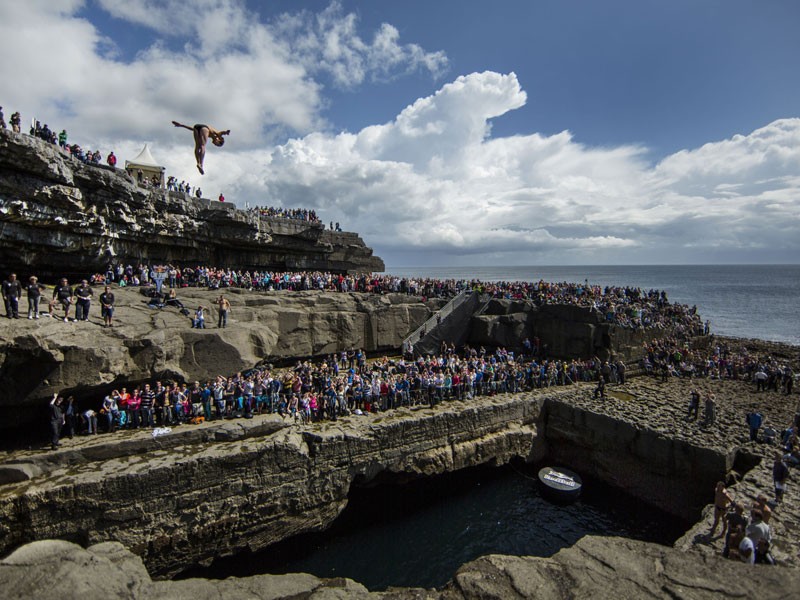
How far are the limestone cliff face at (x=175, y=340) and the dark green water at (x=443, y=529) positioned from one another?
7.10 metres

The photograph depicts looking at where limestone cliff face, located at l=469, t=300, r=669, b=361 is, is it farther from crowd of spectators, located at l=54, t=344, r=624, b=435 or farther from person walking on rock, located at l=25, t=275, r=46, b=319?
person walking on rock, located at l=25, t=275, r=46, b=319

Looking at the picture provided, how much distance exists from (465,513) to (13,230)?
2154cm

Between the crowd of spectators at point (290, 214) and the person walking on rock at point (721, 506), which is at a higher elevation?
the crowd of spectators at point (290, 214)

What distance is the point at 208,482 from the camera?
12320 mm

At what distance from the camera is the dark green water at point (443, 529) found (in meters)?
12.7

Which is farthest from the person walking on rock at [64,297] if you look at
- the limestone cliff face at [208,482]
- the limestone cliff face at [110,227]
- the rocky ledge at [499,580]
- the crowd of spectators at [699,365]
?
the crowd of spectators at [699,365]

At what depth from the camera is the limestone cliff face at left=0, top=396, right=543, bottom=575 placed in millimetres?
10922

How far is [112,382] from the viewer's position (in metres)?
14.0

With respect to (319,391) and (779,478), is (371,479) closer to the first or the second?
(319,391)

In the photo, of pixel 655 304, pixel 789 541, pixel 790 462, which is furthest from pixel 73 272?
pixel 655 304

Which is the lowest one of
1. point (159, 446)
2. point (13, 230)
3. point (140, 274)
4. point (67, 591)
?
point (159, 446)

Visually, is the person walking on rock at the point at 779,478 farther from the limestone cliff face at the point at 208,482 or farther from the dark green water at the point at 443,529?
the limestone cliff face at the point at 208,482

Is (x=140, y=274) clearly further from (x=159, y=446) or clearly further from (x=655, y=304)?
(x=655, y=304)

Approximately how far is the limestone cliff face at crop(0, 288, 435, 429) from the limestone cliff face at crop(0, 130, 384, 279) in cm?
354
